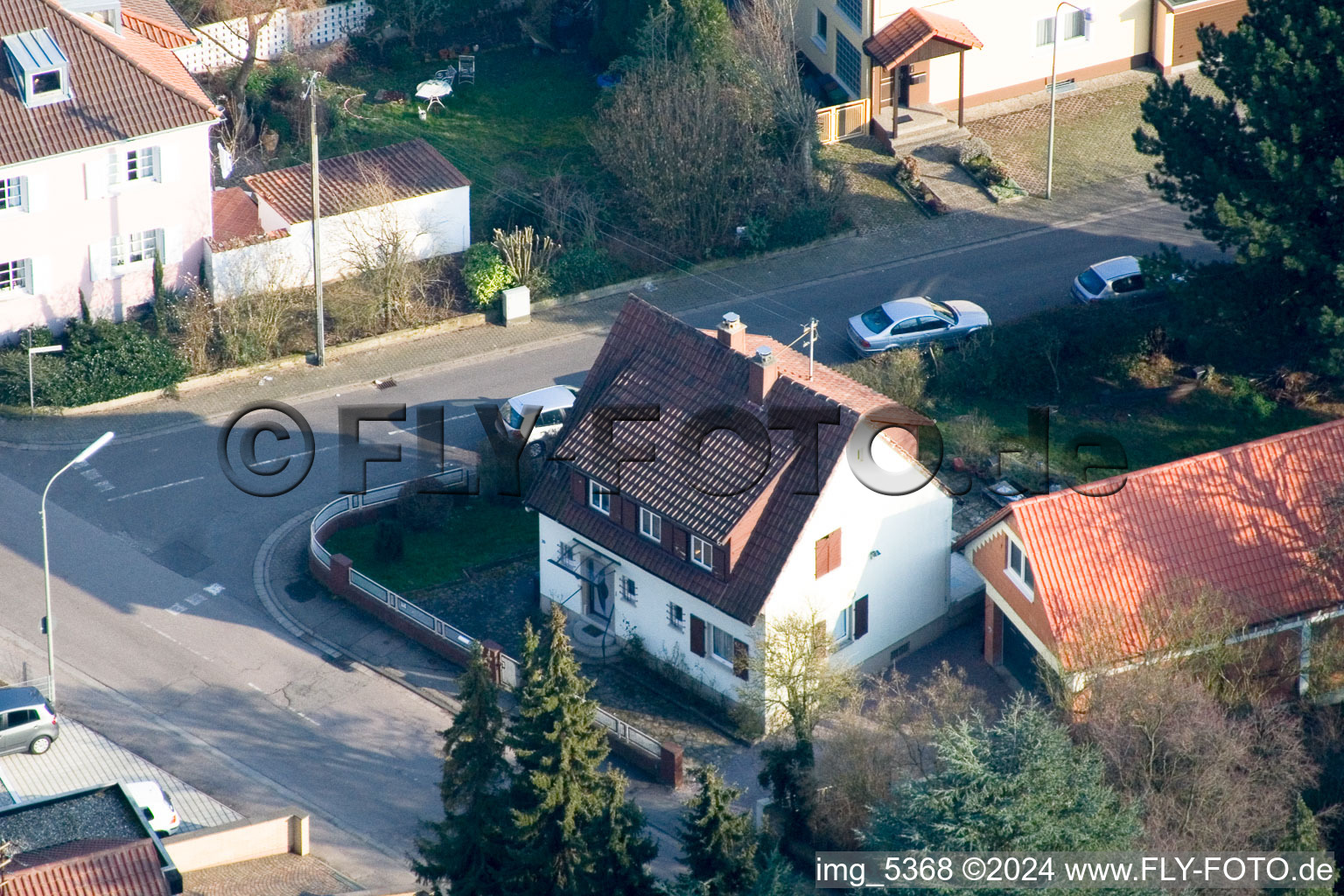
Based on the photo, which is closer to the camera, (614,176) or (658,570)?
(658,570)

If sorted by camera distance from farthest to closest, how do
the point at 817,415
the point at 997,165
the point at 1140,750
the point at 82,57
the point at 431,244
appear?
the point at 997,165
the point at 431,244
the point at 82,57
the point at 817,415
the point at 1140,750

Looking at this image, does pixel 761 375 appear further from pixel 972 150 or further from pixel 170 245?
pixel 972 150

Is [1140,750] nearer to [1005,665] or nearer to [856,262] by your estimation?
[1005,665]

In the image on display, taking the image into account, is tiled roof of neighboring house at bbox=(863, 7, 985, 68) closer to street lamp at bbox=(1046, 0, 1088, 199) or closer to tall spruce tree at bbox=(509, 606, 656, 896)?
street lamp at bbox=(1046, 0, 1088, 199)

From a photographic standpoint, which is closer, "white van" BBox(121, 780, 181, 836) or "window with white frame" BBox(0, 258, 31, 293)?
"white van" BBox(121, 780, 181, 836)

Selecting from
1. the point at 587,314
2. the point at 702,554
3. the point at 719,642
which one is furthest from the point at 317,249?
the point at 719,642

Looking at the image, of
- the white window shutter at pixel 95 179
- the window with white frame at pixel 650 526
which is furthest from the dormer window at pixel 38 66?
the window with white frame at pixel 650 526

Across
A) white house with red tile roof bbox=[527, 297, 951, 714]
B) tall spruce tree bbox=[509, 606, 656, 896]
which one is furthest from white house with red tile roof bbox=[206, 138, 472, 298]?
tall spruce tree bbox=[509, 606, 656, 896]

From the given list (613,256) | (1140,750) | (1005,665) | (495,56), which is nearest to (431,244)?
(613,256)
